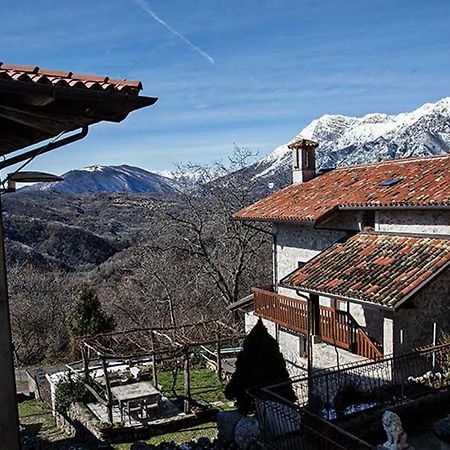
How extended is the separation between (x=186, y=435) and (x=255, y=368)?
5243 mm

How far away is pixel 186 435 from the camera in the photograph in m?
15.2

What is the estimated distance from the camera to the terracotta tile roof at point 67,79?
4930 mm

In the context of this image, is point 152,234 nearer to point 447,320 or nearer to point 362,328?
point 362,328

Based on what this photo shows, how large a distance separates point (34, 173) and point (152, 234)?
30473 mm

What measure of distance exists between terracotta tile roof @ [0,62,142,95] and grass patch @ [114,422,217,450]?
11633 mm

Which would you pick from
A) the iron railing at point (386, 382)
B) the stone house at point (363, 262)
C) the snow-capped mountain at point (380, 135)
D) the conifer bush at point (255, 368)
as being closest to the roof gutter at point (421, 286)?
the stone house at point (363, 262)

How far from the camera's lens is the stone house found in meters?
12.5

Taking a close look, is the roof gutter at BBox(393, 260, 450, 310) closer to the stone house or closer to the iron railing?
the stone house

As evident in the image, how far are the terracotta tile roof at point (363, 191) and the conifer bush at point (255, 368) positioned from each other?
5.20m

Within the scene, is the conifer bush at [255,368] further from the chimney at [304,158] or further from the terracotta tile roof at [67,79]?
the chimney at [304,158]

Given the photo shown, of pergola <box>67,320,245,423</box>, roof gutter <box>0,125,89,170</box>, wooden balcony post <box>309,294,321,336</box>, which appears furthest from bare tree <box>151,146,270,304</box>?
roof gutter <box>0,125,89,170</box>

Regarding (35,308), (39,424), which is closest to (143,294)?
(35,308)

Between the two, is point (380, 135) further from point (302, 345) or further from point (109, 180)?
point (302, 345)

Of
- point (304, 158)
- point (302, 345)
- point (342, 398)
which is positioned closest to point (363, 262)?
point (342, 398)
